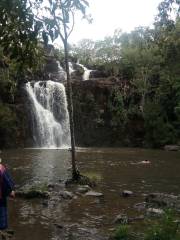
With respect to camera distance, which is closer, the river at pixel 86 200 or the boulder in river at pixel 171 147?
the river at pixel 86 200

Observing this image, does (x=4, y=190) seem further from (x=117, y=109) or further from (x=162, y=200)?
(x=117, y=109)

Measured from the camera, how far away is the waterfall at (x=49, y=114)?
129 feet

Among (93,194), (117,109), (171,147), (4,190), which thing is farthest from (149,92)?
(4,190)

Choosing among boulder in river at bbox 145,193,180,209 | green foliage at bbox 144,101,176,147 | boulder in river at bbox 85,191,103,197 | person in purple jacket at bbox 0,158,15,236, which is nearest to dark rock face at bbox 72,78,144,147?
green foliage at bbox 144,101,176,147

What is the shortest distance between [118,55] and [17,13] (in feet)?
165

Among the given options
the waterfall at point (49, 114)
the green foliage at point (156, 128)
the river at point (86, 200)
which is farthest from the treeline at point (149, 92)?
the river at point (86, 200)

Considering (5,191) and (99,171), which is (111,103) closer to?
(99,171)

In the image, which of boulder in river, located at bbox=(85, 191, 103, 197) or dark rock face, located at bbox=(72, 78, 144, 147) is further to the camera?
dark rock face, located at bbox=(72, 78, 144, 147)

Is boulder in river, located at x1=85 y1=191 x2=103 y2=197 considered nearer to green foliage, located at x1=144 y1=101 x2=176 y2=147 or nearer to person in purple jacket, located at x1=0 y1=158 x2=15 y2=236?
person in purple jacket, located at x1=0 y1=158 x2=15 y2=236

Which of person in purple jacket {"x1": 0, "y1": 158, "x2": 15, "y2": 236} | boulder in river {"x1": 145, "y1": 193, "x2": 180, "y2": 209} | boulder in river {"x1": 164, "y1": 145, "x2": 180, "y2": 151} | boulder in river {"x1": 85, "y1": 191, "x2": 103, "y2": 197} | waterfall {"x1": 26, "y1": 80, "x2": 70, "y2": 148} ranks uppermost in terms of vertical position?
waterfall {"x1": 26, "y1": 80, "x2": 70, "y2": 148}

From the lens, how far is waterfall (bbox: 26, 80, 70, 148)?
39.3 m

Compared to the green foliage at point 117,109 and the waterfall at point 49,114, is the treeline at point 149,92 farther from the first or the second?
the waterfall at point 49,114

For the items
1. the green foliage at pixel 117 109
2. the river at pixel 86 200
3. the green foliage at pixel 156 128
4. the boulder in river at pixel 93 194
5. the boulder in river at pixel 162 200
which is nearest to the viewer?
the river at pixel 86 200

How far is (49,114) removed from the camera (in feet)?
133
